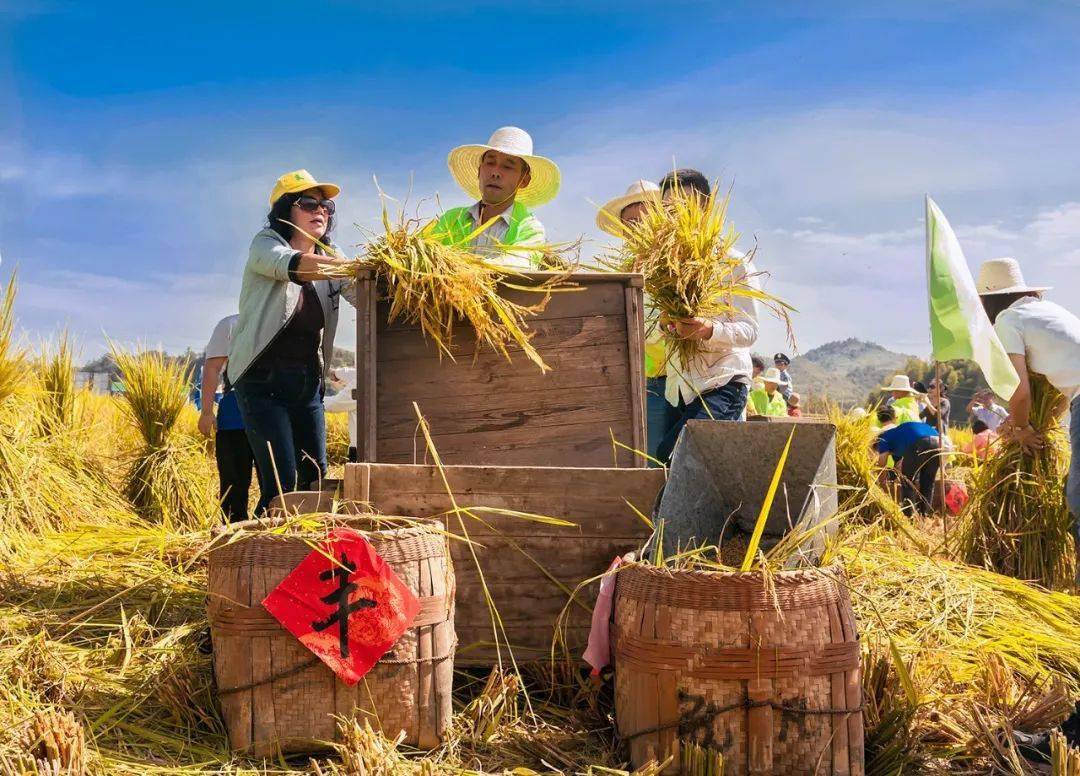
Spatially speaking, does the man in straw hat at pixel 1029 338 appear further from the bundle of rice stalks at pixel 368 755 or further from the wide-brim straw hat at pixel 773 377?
the wide-brim straw hat at pixel 773 377

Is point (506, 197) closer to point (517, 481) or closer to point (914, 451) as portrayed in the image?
point (517, 481)

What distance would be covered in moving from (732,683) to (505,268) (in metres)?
2.00

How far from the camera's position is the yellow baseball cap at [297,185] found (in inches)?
178

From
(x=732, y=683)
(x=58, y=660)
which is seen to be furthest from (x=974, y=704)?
(x=58, y=660)

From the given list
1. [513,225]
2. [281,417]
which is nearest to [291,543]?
[281,417]

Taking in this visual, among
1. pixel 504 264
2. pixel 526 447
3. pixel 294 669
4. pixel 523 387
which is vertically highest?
pixel 504 264

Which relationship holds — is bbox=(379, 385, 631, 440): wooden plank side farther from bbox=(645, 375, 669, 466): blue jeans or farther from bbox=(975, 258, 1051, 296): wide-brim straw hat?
bbox=(975, 258, 1051, 296): wide-brim straw hat

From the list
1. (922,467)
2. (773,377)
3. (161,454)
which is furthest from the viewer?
(773,377)

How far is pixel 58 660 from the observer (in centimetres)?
326

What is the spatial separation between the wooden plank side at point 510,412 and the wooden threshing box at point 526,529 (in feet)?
2.30

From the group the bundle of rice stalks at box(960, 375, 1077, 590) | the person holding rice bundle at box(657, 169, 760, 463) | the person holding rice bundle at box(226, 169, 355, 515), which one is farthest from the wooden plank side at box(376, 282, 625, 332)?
the bundle of rice stalks at box(960, 375, 1077, 590)

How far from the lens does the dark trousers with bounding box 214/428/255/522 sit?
224 inches

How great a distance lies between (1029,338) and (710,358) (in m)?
1.56

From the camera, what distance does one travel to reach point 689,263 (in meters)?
3.98
